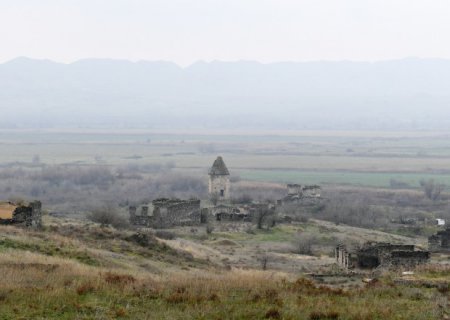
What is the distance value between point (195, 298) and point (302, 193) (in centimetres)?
5746

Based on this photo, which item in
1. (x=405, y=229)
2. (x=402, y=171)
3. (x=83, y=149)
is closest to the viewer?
(x=405, y=229)

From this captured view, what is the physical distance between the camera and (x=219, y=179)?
65.1 metres

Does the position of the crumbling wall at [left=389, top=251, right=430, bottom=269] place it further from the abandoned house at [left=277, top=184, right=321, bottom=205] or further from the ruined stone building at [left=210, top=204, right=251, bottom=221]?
the abandoned house at [left=277, top=184, right=321, bottom=205]

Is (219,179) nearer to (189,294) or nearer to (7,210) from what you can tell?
(7,210)

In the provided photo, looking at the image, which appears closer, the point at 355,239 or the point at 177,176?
the point at 355,239

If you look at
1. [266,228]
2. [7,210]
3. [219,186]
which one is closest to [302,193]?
[219,186]

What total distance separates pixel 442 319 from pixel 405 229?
45.0 m

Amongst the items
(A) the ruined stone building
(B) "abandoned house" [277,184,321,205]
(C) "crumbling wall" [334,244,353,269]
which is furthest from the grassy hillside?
(B) "abandoned house" [277,184,321,205]

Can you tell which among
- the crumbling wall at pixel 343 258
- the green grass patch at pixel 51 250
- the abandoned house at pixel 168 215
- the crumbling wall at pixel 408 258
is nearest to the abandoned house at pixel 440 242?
the crumbling wall at pixel 343 258

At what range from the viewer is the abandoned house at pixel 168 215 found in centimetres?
4938

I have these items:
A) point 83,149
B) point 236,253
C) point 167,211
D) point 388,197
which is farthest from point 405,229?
point 83,149

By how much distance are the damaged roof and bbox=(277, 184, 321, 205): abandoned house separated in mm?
37345

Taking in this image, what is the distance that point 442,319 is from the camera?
1418cm

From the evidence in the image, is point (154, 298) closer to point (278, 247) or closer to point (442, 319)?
point (442, 319)
